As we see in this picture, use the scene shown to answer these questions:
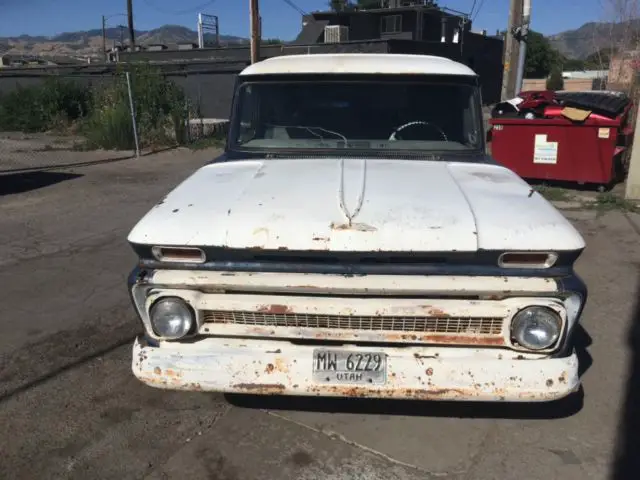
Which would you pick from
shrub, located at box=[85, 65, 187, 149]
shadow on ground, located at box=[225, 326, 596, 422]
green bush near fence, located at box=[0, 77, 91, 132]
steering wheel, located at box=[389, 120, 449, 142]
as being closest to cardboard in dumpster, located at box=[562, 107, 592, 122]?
steering wheel, located at box=[389, 120, 449, 142]

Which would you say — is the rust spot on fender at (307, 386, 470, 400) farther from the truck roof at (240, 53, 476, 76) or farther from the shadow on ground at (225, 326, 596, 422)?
the truck roof at (240, 53, 476, 76)

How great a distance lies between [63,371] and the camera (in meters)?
3.70

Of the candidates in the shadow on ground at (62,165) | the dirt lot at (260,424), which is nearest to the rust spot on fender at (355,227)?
the dirt lot at (260,424)

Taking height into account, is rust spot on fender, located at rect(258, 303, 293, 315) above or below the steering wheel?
below

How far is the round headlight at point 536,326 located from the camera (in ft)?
8.27

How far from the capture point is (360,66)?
12.7 ft

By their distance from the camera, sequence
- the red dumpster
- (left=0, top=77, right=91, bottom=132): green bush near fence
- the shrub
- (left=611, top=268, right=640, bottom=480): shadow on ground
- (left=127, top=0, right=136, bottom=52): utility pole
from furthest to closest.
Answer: (left=127, top=0, right=136, bottom=52): utility pole < (left=0, top=77, right=91, bottom=132): green bush near fence < the shrub < the red dumpster < (left=611, top=268, right=640, bottom=480): shadow on ground

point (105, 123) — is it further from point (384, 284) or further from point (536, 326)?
point (536, 326)

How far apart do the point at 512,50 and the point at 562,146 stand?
3.06 m

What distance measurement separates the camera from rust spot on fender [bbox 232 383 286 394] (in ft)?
8.52

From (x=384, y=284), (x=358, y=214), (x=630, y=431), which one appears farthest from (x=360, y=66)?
(x=630, y=431)

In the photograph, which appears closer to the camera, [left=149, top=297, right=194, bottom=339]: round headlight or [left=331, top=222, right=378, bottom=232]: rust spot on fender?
[left=331, top=222, right=378, bottom=232]: rust spot on fender

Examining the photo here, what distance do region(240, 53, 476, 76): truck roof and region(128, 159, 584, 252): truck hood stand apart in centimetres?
96

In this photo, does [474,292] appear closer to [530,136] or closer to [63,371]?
[63,371]
